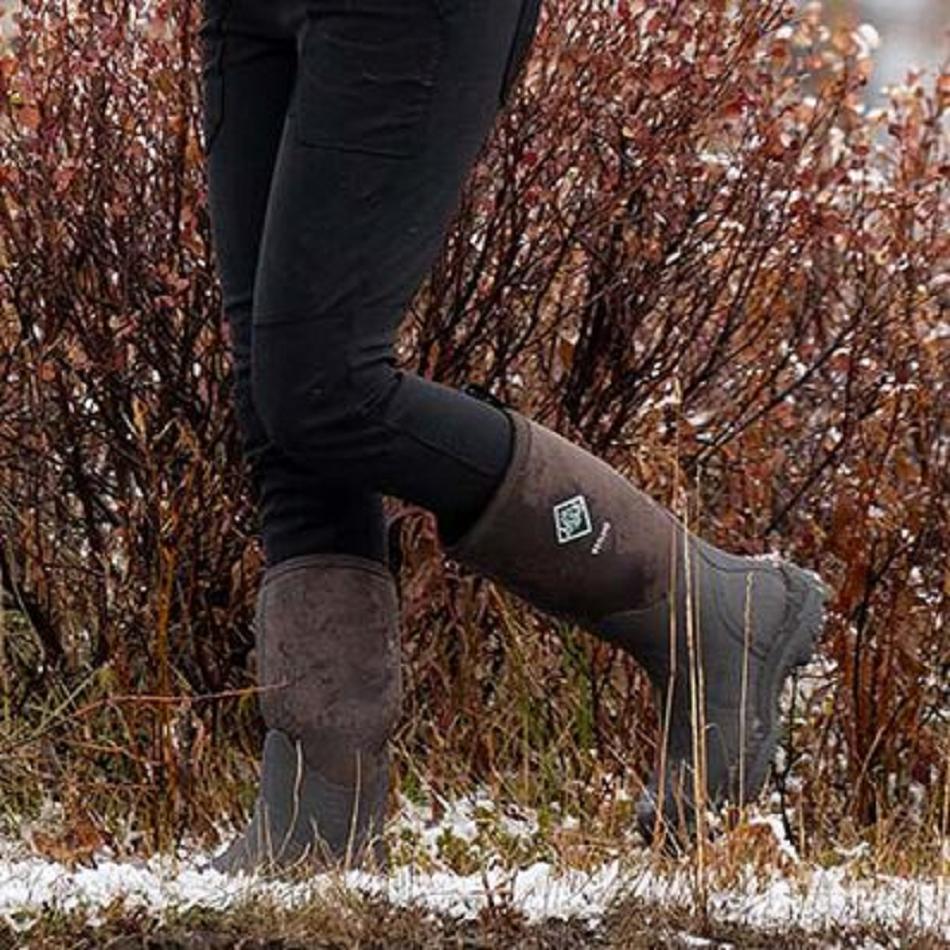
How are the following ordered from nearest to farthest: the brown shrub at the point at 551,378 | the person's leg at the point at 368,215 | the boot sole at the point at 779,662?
the person's leg at the point at 368,215 < the boot sole at the point at 779,662 < the brown shrub at the point at 551,378

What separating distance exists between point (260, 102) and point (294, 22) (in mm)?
199

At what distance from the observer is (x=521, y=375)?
5.08 meters

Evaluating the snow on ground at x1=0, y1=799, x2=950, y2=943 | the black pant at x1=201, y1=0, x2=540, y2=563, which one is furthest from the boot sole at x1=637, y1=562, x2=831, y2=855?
the black pant at x1=201, y1=0, x2=540, y2=563

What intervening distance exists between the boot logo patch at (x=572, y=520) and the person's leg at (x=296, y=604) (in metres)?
0.29

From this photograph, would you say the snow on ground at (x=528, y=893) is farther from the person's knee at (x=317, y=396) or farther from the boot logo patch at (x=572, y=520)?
the person's knee at (x=317, y=396)

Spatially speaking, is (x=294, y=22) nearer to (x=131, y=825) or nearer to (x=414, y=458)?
(x=414, y=458)

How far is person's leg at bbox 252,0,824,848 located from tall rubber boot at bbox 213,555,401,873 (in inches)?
7.9

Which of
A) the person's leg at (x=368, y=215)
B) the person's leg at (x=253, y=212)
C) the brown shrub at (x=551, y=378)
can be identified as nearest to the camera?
the person's leg at (x=368, y=215)

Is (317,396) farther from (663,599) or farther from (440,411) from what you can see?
(663,599)

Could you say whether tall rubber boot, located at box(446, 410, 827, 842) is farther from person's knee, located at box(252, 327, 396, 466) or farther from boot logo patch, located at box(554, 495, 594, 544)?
person's knee, located at box(252, 327, 396, 466)

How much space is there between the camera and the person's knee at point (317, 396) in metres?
3.49

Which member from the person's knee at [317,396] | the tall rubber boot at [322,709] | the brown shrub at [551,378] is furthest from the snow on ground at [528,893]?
the brown shrub at [551,378]

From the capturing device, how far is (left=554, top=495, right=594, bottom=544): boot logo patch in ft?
12.3

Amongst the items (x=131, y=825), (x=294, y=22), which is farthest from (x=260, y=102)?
(x=131, y=825)
